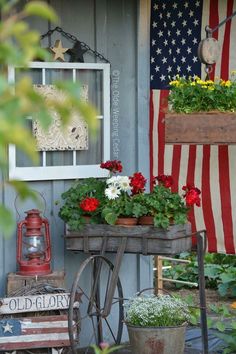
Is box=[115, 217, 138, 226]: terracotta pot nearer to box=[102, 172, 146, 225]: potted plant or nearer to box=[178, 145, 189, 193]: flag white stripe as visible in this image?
box=[102, 172, 146, 225]: potted plant

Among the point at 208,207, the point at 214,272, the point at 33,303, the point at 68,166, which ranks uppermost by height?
the point at 68,166

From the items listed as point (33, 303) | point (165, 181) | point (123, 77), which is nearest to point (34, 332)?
point (33, 303)

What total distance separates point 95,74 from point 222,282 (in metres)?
3.89

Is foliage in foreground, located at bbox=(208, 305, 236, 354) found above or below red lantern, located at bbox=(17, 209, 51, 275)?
below

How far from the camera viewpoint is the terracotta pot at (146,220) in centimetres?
548

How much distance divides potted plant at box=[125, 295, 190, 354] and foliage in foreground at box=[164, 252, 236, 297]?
346cm

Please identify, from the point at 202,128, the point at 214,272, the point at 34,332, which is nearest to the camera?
the point at 202,128

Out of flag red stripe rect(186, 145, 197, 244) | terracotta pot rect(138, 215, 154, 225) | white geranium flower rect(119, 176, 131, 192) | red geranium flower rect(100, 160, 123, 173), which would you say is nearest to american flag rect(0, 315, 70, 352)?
terracotta pot rect(138, 215, 154, 225)

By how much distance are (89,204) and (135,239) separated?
39 centimetres

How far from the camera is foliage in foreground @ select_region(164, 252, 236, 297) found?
905 cm

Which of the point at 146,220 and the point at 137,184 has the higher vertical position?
the point at 137,184

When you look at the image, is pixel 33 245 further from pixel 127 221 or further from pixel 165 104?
pixel 165 104

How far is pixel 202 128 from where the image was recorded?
203 inches

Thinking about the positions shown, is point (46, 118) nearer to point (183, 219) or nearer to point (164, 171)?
point (183, 219)
